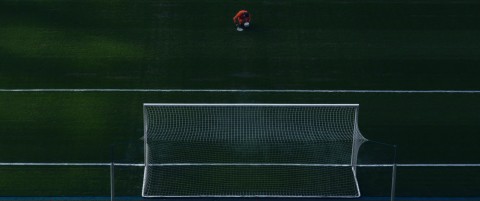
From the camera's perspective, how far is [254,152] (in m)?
15.7

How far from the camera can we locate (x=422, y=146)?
52.9ft

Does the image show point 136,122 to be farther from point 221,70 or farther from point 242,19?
point 242,19

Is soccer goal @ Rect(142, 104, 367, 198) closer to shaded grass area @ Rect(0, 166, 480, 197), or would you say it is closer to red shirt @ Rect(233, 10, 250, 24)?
shaded grass area @ Rect(0, 166, 480, 197)

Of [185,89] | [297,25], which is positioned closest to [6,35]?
[185,89]

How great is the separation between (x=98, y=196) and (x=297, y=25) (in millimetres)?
6495

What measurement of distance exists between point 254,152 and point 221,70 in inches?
103

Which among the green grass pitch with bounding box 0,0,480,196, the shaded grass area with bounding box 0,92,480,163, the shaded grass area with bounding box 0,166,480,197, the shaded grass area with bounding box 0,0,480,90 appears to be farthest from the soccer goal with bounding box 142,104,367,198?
the shaded grass area with bounding box 0,0,480,90

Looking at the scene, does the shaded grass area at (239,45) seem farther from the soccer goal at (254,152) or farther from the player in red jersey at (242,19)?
the soccer goal at (254,152)

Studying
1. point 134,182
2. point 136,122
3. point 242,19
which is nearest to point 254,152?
point 134,182

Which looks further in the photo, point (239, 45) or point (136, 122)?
point (239, 45)

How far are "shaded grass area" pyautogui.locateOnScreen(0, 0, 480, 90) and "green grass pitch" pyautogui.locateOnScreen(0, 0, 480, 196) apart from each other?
29 mm

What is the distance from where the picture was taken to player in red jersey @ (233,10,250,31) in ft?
58.3

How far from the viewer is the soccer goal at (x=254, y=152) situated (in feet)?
50.2

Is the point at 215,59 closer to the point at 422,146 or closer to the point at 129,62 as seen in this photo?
the point at 129,62
